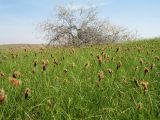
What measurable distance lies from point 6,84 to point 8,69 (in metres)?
2.70

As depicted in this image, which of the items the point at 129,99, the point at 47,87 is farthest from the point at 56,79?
the point at 129,99

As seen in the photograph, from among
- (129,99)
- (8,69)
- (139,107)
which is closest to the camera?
Result: (139,107)

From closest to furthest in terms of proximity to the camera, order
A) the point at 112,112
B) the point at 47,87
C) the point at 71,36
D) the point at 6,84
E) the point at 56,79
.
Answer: the point at 112,112 < the point at 47,87 < the point at 6,84 < the point at 56,79 < the point at 71,36

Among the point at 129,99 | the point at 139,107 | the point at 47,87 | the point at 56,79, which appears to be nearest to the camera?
the point at 139,107

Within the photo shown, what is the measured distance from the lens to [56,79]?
5363mm

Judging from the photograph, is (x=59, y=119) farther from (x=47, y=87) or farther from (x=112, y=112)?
(x=47, y=87)

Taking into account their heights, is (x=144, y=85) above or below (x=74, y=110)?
above

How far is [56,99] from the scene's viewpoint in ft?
14.4

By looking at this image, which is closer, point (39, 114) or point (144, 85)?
point (144, 85)

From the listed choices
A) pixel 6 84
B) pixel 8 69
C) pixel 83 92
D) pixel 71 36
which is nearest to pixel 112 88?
pixel 83 92

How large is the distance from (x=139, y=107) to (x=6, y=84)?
6.91 feet

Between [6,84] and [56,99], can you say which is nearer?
[56,99]

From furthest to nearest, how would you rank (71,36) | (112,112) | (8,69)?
(71,36)
(8,69)
(112,112)

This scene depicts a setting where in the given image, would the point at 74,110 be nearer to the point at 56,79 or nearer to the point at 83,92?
the point at 83,92
